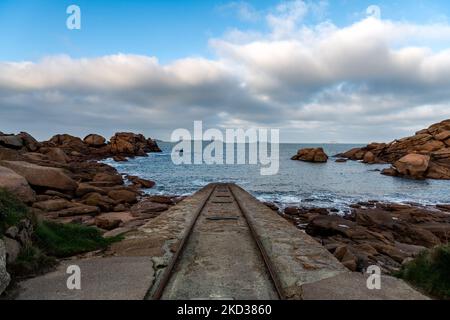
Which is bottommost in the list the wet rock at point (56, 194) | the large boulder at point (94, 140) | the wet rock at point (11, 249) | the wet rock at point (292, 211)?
the wet rock at point (292, 211)

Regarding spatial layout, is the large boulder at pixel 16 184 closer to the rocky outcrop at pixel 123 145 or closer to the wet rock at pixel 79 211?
the wet rock at pixel 79 211

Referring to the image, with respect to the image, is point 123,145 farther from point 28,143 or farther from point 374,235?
point 374,235

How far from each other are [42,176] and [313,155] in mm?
71592

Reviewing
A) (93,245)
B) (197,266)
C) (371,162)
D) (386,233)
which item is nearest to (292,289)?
(197,266)

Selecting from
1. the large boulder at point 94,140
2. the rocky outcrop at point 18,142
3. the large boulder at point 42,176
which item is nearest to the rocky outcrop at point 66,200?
the large boulder at point 42,176

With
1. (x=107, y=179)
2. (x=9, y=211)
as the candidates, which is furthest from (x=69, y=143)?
(x=9, y=211)

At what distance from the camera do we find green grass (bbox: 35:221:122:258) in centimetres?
798

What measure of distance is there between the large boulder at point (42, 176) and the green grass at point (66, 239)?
12701mm

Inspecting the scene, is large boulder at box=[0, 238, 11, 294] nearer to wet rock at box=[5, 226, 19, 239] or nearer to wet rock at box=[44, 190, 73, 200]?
wet rock at box=[5, 226, 19, 239]

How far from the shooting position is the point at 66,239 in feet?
28.8

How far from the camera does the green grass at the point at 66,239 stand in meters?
7.98

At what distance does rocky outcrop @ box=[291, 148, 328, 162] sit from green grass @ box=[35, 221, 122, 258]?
76.8 m

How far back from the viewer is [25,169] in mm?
19953
